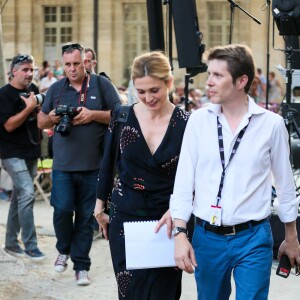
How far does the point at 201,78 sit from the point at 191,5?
73.8 ft

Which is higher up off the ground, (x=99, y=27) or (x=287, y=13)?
(x=99, y=27)

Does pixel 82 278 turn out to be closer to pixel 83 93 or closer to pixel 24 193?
pixel 24 193

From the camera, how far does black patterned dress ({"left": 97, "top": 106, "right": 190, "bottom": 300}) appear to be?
4586 millimetres

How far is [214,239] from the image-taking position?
160 inches

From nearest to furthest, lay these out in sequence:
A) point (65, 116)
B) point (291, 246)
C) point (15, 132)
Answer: point (291, 246)
point (65, 116)
point (15, 132)

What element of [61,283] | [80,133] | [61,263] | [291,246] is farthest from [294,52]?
[291,246]

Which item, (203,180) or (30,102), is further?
(30,102)

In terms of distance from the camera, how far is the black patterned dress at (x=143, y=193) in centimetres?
459

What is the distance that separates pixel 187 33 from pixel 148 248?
427cm

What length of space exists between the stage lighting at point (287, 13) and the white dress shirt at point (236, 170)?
161 inches

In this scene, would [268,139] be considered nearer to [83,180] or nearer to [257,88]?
[83,180]

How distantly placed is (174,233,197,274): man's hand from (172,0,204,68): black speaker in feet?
13.8

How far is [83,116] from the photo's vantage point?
666cm

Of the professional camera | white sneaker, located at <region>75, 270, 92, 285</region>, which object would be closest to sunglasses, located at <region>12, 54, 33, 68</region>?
the professional camera
